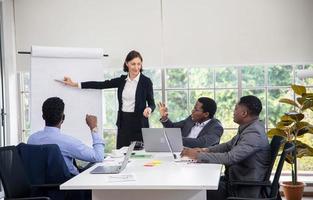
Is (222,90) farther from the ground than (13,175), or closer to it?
farther from the ground

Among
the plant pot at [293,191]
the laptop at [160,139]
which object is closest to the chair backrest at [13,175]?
the laptop at [160,139]

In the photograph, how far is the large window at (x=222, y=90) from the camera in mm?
5113

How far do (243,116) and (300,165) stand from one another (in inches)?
89.5

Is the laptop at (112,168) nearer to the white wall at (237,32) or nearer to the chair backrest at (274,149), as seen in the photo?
the chair backrest at (274,149)

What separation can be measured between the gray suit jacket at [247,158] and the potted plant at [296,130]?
1.42m

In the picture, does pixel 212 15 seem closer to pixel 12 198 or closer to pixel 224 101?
pixel 224 101

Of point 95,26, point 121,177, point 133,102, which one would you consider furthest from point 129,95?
point 121,177

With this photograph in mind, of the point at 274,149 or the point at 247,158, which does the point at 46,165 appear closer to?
the point at 247,158

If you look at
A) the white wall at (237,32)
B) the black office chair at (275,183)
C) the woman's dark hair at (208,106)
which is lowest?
the black office chair at (275,183)

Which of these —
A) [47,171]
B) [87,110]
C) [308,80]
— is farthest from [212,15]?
[47,171]

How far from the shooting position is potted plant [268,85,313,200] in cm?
442

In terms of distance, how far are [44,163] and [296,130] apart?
110 inches

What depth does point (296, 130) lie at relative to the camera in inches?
177

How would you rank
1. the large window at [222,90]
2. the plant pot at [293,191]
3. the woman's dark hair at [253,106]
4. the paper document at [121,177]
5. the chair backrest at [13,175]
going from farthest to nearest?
the large window at [222,90] < the plant pot at [293,191] < the woman's dark hair at [253,106] < the chair backrest at [13,175] < the paper document at [121,177]
